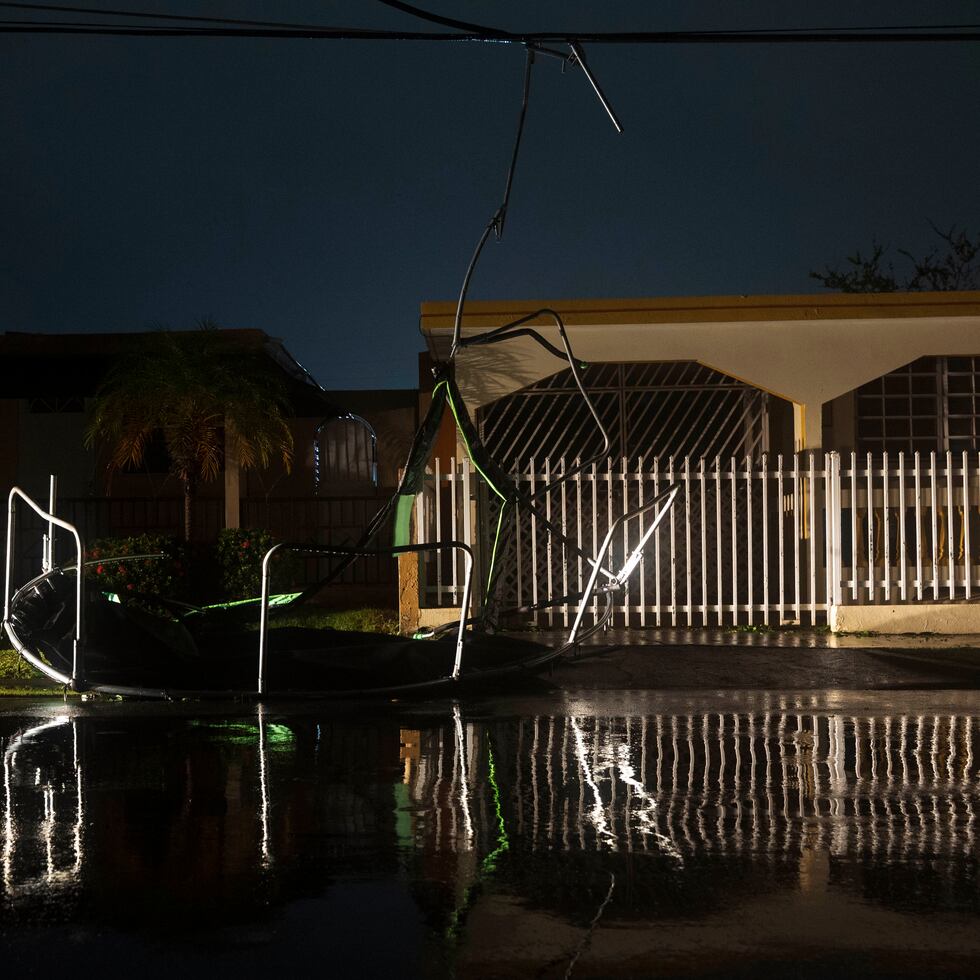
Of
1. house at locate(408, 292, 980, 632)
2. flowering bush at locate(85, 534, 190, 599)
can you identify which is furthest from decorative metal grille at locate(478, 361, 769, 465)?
flowering bush at locate(85, 534, 190, 599)

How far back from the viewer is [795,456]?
523 inches

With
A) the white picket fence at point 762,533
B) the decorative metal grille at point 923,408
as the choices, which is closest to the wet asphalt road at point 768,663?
the white picket fence at point 762,533

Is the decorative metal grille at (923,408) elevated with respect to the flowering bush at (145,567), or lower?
elevated

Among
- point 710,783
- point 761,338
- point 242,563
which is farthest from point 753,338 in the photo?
point 710,783

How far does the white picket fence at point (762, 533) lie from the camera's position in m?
12.9

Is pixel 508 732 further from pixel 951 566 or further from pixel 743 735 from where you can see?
pixel 951 566

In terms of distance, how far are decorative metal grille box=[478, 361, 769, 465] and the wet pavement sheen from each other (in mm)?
9607

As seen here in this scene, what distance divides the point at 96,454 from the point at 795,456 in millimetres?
11092

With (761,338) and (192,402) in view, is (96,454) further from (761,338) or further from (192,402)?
(761,338)

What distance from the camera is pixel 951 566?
12852mm

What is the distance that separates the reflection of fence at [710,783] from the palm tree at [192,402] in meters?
8.44

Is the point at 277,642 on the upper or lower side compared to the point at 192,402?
lower

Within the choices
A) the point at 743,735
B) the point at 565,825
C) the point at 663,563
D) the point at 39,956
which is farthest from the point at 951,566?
the point at 39,956

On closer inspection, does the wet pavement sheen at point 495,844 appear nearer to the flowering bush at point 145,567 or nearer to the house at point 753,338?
the flowering bush at point 145,567
